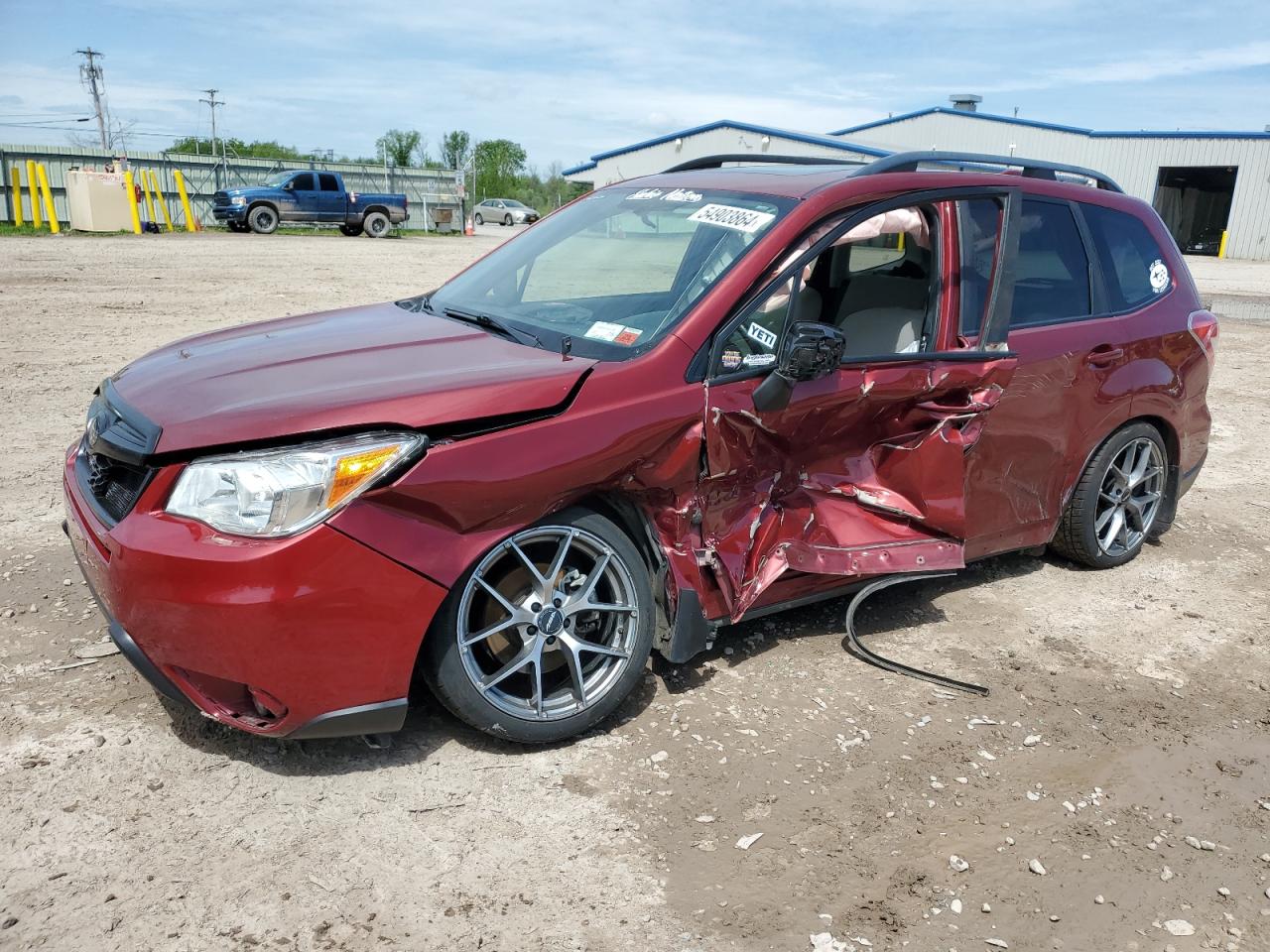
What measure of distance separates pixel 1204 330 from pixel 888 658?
2.57 metres

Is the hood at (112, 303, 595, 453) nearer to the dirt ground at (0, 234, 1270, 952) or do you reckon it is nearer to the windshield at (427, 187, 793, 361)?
the windshield at (427, 187, 793, 361)

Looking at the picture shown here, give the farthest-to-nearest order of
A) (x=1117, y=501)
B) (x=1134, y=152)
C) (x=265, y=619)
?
1. (x=1134, y=152)
2. (x=1117, y=501)
3. (x=265, y=619)

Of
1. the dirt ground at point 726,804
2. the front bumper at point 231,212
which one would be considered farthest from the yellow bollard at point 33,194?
the dirt ground at point 726,804

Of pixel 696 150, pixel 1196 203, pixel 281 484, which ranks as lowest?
pixel 281 484

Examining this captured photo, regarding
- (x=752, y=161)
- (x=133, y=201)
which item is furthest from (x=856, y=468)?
(x=133, y=201)

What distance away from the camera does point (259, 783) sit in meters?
3.06

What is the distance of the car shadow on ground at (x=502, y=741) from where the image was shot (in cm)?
321

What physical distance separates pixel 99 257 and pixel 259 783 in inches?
781

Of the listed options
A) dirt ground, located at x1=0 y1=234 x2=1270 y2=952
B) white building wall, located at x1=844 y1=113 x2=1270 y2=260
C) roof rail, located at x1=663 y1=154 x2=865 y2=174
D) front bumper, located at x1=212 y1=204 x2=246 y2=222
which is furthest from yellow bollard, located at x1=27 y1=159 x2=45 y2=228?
roof rail, located at x1=663 y1=154 x2=865 y2=174

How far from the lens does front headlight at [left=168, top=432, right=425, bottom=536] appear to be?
2.79 meters

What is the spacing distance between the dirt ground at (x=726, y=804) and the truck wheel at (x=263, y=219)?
2889cm

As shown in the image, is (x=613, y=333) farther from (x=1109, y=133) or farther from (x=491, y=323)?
(x=1109, y=133)

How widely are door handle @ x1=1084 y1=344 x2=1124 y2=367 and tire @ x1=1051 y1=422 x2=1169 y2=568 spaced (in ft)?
1.31

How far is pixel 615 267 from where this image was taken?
450 centimetres
